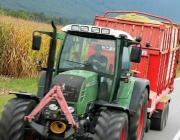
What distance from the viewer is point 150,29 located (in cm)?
1270

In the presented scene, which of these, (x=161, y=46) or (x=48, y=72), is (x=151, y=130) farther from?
(x=48, y=72)

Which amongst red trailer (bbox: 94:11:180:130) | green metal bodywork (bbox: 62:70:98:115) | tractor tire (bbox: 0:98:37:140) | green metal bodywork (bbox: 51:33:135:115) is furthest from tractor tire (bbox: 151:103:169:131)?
tractor tire (bbox: 0:98:37:140)

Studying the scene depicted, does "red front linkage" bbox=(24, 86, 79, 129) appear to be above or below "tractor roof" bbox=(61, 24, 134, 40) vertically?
below

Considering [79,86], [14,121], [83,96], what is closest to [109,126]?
[83,96]

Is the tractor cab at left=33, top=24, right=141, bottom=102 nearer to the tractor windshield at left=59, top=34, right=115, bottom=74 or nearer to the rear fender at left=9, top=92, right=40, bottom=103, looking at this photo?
the tractor windshield at left=59, top=34, right=115, bottom=74

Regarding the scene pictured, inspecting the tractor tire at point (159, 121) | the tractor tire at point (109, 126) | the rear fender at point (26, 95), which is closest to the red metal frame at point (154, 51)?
the tractor tire at point (159, 121)

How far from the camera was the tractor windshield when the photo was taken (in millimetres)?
9133

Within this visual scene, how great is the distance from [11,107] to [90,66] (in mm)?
1694

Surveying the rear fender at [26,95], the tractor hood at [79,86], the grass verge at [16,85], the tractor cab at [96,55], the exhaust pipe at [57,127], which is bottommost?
the grass verge at [16,85]

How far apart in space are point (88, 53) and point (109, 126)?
5.55 feet

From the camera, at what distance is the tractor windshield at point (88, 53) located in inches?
360

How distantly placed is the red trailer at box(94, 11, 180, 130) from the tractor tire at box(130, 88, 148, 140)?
35.2 inches

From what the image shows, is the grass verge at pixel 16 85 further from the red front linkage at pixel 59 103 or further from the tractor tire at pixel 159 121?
the red front linkage at pixel 59 103

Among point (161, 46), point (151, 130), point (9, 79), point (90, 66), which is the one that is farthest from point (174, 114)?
point (90, 66)
